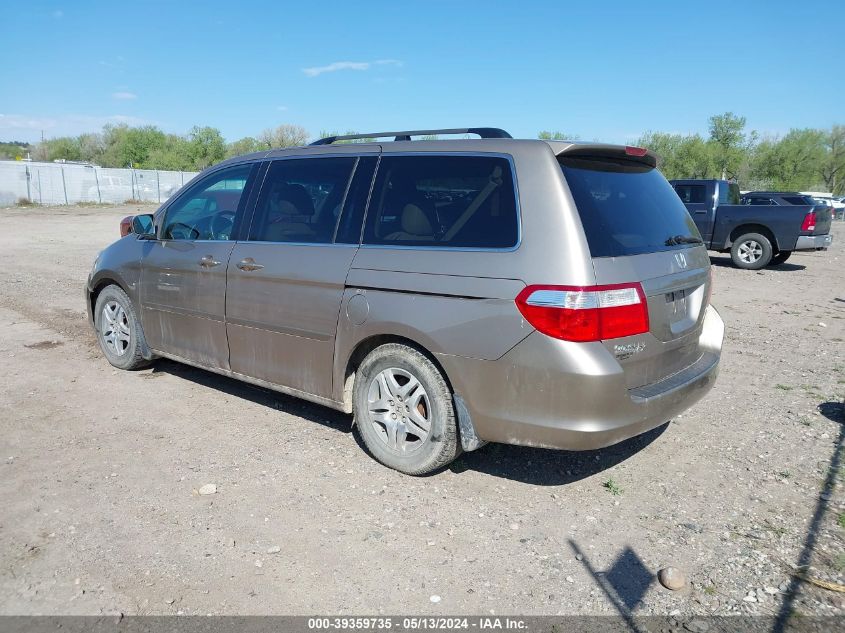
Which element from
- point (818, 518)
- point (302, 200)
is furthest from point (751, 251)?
point (302, 200)

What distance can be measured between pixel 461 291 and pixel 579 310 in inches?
24.9

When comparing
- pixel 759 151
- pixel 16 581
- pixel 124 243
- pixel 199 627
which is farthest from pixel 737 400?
pixel 759 151

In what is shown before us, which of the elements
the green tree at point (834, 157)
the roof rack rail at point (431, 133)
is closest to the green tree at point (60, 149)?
the green tree at point (834, 157)

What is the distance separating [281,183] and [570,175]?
2.14m

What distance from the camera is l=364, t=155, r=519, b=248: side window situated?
11.2ft

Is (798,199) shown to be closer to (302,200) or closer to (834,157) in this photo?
(302,200)

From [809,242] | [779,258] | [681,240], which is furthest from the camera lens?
[779,258]

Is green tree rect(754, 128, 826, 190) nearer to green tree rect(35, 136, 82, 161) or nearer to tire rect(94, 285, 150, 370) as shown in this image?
tire rect(94, 285, 150, 370)

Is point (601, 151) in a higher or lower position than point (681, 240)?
higher

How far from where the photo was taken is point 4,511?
10.9ft

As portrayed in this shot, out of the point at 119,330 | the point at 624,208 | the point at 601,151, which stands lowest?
the point at 119,330

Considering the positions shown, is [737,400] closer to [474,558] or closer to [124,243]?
[474,558]

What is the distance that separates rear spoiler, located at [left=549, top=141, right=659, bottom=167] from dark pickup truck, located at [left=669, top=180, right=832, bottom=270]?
420 inches

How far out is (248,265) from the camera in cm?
442
